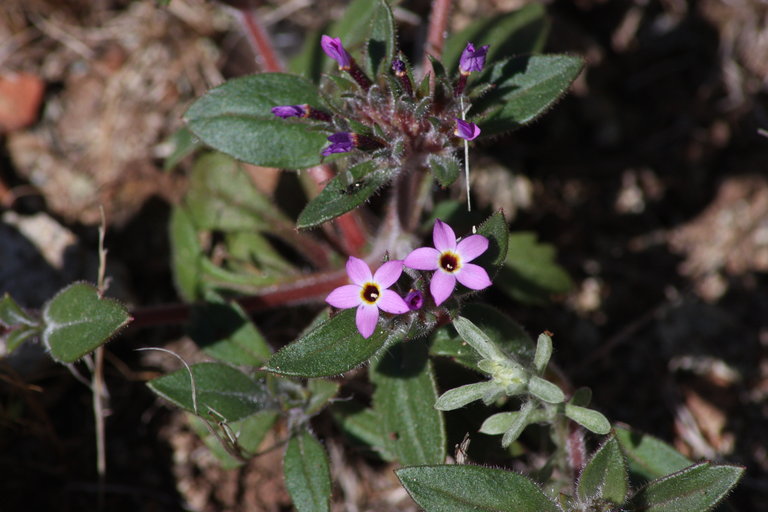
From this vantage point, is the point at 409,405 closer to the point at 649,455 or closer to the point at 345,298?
the point at 345,298

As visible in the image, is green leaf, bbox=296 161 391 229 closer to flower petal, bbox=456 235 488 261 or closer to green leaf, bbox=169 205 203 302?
flower petal, bbox=456 235 488 261

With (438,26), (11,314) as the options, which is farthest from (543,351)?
(11,314)

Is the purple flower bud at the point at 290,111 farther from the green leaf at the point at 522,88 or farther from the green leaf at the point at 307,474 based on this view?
the green leaf at the point at 307,474

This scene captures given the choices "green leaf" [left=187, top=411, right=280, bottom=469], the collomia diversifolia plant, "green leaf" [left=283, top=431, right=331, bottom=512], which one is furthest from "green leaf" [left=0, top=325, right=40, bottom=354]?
"green leaf" [left=283, top=431, right=331, bottom=512]

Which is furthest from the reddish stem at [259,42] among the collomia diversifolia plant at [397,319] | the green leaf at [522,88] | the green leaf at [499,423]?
the green leaf at [499,423]

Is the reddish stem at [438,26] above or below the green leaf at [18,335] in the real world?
above

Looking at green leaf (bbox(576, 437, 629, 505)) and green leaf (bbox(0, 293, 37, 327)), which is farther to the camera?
green leaf (bbox(0, 293, 37, 327))
